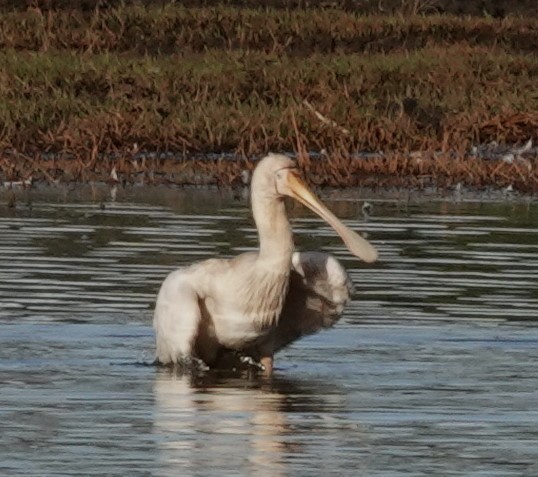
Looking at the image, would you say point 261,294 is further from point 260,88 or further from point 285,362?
point 260,88

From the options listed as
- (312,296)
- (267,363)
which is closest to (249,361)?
(267,363)

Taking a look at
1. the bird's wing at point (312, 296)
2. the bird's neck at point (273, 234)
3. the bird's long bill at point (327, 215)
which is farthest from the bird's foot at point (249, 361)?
the bird's long bill at point (327, 215)

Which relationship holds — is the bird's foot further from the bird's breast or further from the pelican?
the bird's breast

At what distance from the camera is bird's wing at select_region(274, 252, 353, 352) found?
10562 millimetres

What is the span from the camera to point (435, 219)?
1645 centimetres

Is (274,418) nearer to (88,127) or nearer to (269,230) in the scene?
(269,230)

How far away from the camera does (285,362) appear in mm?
10906

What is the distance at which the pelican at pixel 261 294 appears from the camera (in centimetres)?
1020

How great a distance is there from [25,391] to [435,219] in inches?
297

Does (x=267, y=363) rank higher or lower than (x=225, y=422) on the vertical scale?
lower

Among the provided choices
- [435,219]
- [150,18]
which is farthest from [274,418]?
[150,18]

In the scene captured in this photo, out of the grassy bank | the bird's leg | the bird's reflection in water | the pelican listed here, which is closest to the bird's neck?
the pelican

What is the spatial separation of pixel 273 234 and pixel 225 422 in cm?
197

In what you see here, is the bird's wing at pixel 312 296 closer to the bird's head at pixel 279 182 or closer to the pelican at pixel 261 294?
the pelican at pixel 261 294
